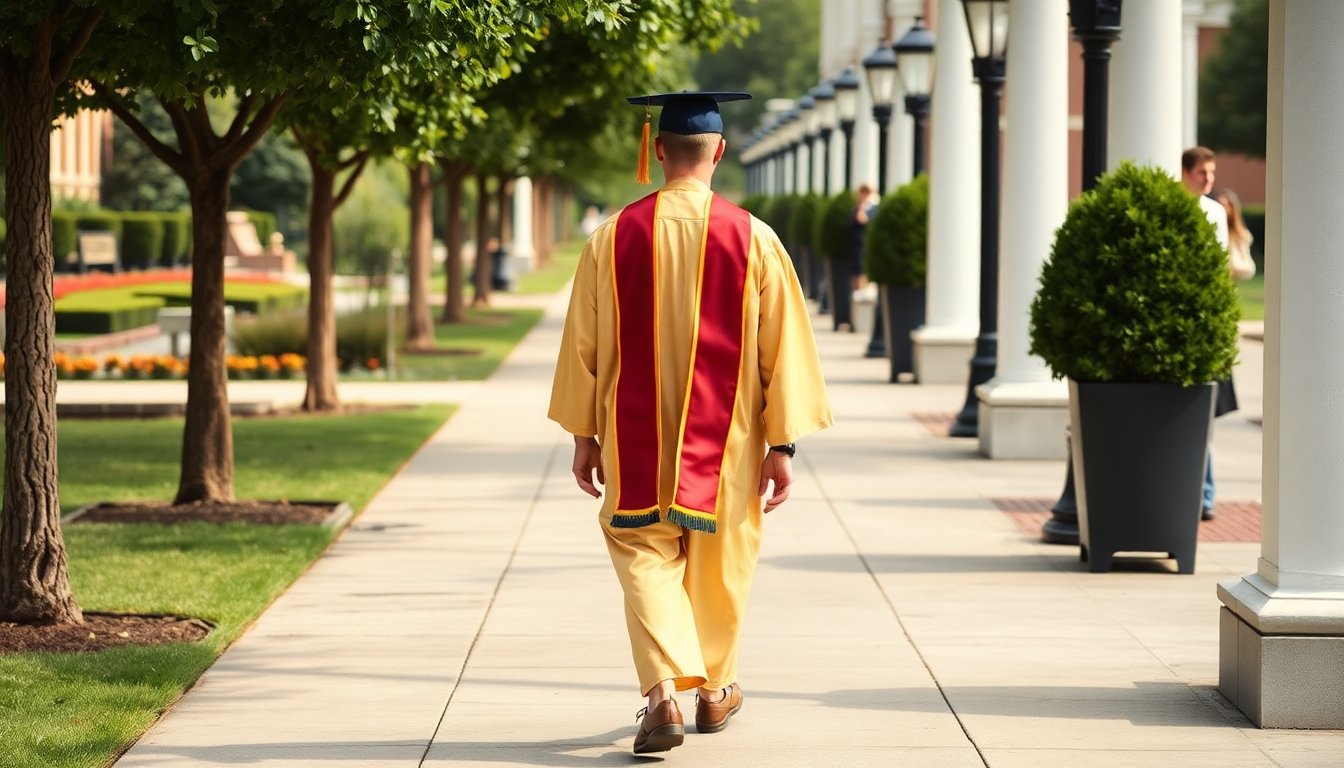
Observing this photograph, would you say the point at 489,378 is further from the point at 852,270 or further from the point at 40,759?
the point at 40,759

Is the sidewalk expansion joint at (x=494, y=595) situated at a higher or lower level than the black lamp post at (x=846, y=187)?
lower

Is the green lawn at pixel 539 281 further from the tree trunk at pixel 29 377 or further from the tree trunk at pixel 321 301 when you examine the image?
the tree trunk at pixel 29 377

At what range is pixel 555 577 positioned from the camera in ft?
31.6

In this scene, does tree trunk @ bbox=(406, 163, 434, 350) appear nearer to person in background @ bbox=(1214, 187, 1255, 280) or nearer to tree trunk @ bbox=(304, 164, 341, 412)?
tree trunk @ bbox=(304, 164, 341, 412)

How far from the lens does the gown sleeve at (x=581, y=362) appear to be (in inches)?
247

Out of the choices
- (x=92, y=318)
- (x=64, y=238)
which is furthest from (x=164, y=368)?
(x=64, y=238)

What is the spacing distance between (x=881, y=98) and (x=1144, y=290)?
1566cm

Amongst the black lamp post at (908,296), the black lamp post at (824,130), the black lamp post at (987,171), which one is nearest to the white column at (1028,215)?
the black lamp post at (987,171)

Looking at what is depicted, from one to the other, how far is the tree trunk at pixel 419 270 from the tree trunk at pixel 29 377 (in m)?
17.8

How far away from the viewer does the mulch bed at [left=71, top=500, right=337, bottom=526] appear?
456 inches

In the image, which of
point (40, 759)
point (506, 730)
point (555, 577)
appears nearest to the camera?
point (40, 759)

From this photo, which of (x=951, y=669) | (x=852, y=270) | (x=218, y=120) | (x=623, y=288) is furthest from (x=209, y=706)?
(x=218, y=120)

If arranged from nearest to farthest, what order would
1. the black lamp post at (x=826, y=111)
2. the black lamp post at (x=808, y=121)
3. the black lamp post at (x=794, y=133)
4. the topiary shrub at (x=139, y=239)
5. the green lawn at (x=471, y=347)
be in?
the green lawn at (x=471, y=347), the black lamp post at (x=826, y=111), the black lamp post at (x=808, y=121), the black lamp post at (x=794, y=133), the topiary shrub at (x=139, y=239)

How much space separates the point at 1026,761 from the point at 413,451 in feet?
32.2
